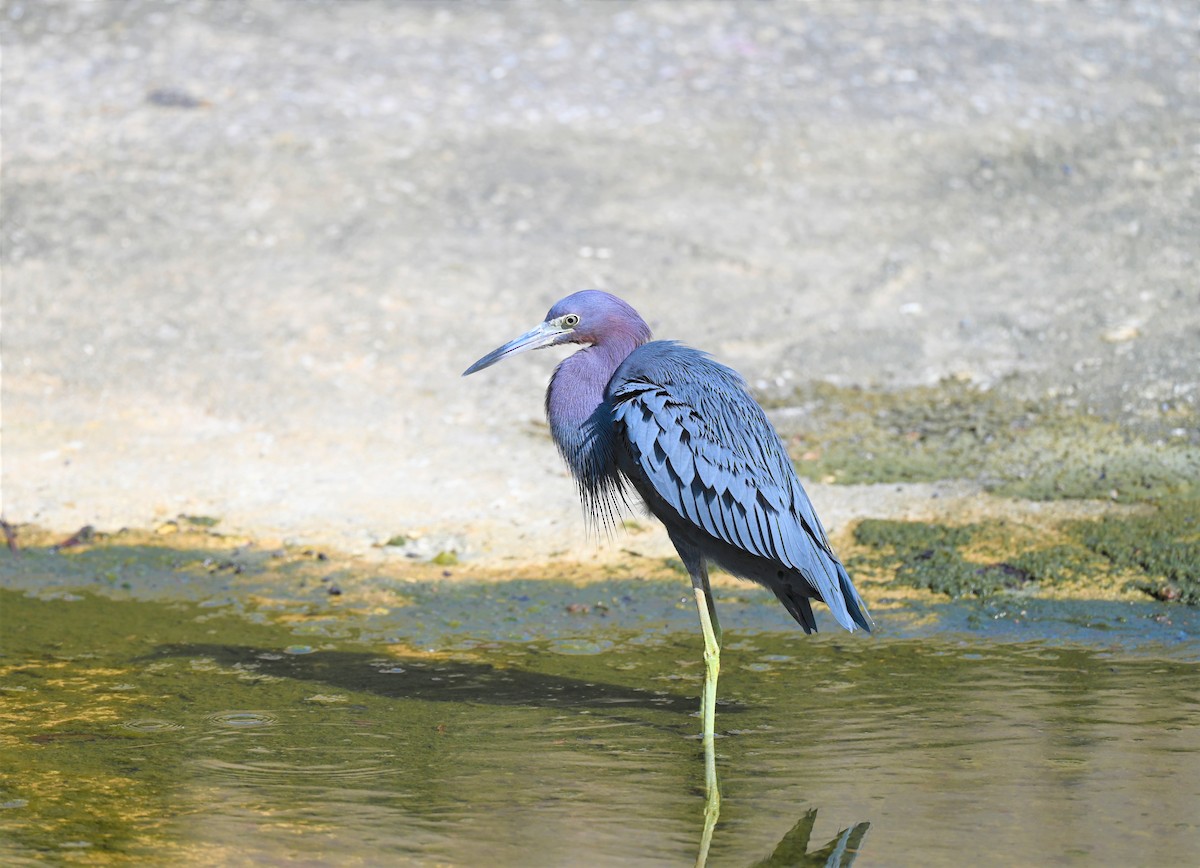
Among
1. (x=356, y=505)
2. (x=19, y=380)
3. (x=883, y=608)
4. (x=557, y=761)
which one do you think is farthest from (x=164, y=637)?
(x=19, y=380)

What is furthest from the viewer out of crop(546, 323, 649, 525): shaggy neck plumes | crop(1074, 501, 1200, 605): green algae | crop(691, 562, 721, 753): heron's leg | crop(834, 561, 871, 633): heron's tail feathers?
Result: crop(1074, 501, 1200, 605): green algae

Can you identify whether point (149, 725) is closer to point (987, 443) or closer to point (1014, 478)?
point (1014, 478)

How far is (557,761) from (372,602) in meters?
2.24

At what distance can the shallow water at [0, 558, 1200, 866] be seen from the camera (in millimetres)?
4305

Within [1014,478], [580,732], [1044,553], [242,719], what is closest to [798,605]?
[580,732]

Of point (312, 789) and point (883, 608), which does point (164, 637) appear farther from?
point (883, 608)

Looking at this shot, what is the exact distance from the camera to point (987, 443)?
8.44 m

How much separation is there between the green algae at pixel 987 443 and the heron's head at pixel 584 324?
2538 mm

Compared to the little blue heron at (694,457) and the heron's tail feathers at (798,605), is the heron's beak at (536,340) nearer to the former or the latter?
the little blue heron at (694,457)

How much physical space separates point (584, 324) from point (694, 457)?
2.71 ft

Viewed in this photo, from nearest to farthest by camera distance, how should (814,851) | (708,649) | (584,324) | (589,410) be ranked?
(814,851), (708,649), (589,410), (584,324)

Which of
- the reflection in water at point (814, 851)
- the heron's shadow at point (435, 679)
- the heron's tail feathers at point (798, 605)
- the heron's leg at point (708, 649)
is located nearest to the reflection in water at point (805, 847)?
the reflection in water at point (814, 851)

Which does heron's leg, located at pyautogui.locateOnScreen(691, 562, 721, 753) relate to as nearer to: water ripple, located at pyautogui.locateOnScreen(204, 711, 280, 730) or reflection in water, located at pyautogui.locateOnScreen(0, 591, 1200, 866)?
reflection in water, located at pyautogui.locateOnScreen(0, 591, 1200, 866)

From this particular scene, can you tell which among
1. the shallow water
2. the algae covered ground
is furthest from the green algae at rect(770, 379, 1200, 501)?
the shallow water
